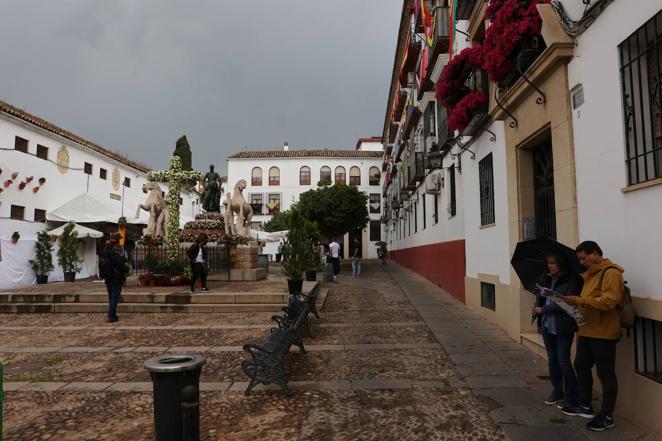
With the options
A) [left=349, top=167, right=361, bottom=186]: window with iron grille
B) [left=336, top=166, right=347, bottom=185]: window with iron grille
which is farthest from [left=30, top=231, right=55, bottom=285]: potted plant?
[left=349, top=167, right=361, bottom=186]: window with iron grille

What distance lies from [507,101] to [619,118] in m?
2.90

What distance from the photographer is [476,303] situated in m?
9.47

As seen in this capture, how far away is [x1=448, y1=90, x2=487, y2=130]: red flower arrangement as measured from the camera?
820 centimetres

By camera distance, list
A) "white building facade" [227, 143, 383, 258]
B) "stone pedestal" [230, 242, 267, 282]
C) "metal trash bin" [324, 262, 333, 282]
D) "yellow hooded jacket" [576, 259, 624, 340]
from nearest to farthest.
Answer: "yellow hooded jacket" [576, 259, 624, 340]
"stone pedestal" [230, 242, 267, 282]
"metal trash bin" [324, 262, 333, 282]
"white building facade" [227, 143, 383, 258]

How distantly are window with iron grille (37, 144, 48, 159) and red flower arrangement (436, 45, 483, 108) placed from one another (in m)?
18.1

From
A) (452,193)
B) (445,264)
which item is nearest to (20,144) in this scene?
(452,193)

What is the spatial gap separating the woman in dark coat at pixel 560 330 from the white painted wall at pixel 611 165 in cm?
54

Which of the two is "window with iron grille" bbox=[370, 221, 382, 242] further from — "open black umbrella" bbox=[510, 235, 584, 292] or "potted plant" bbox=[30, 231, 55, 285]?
"open black umbrella" bbox=[510, 235, 584, 292]

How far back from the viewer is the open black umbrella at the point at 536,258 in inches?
159

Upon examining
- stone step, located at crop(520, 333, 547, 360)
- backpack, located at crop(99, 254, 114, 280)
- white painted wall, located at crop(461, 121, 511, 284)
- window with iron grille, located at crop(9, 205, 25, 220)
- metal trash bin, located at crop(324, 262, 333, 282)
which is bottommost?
stone step, located at crop(520, 333, 547, 360)

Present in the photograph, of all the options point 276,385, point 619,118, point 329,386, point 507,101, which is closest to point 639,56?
point 619,118

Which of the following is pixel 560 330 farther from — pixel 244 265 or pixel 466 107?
pixel 244 265

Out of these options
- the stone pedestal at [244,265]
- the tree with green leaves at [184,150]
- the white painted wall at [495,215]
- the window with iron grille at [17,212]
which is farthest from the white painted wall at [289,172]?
the white painted wall at [495,215]

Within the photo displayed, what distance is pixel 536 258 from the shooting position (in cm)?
441
